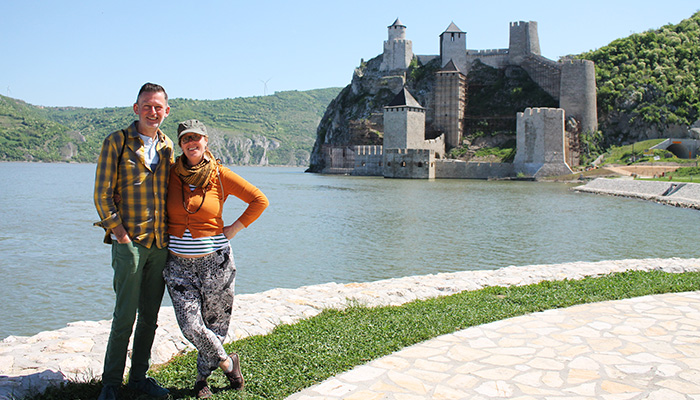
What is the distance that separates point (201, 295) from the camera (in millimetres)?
3965

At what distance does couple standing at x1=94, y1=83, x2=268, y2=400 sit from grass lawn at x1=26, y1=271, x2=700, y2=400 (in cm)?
24

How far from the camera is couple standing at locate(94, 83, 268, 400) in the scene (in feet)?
12.4

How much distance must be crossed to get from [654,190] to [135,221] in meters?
32.3

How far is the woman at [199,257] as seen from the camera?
3885mm

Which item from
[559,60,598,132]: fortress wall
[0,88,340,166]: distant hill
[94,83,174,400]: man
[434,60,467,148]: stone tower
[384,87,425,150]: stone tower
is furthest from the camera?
[0,88,340,166]: distant hill

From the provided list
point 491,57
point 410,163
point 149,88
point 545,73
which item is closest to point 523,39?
point 491,57

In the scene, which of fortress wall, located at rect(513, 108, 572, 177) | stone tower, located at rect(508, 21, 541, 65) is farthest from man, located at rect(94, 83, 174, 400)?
stone tower, located at rect(508, 21, 541, 65)

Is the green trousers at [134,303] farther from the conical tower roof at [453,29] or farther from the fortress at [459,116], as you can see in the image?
the conical tower roof at [453,29]

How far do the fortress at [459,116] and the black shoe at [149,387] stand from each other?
47163mm

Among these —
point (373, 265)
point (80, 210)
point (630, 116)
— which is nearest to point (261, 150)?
point (630, 116)

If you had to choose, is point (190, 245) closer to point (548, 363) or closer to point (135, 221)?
point (135, 221)

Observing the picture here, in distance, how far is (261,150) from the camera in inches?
6959

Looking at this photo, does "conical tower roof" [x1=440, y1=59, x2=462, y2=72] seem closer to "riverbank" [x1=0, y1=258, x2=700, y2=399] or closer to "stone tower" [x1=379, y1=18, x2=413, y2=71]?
"stone tower" [x1=379, y1=18, x2=413, y2=71]

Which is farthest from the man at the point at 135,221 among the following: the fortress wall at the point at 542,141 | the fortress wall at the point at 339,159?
the fortress wall at the point at 339,159
